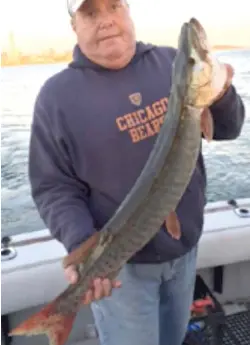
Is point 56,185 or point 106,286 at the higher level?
point 56,185

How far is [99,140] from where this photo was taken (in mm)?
1553

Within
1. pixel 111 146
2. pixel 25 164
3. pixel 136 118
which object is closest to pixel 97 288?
pixel 111 146

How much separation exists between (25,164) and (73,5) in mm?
4271

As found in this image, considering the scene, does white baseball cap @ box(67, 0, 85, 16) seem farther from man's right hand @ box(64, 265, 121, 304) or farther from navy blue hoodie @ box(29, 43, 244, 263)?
man's right hand @ box(64, 265, 121, 304)

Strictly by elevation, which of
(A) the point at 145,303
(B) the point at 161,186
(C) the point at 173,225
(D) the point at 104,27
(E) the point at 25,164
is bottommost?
(E) the point at 25,164

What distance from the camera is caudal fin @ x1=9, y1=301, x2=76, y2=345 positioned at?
147 cm

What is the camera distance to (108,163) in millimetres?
1558

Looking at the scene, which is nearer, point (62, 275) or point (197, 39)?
point (197, 39)

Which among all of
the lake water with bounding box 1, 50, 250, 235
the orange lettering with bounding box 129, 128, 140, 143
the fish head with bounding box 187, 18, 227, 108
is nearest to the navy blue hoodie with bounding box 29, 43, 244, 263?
the orange lettering with bounding box 129, 128, 140, 143

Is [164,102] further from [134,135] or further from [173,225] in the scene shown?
[173,225]

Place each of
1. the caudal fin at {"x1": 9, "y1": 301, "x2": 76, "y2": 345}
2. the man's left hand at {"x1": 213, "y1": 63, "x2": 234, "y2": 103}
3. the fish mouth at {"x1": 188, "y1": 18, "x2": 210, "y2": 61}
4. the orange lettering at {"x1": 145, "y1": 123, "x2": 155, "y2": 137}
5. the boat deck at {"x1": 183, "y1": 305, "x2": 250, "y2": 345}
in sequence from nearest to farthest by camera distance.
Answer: the fish mouth at {"x1": 188, "y1": 18, "x2": 210, "y2": 61} < the man's left hand at {"x1": 213, "y1": 63, "x2": 234, "y2": 103} < the caudal fin at {"x1": 9, "y1": 301, "x2": 76, "y2": 345} < the orange lettering at {"x1": 145, "y1": 123, "x2": 155, "y2": 137} < the boat deck at {"x1": 183, "y1": 305, "x2": 250, "y2": 345}

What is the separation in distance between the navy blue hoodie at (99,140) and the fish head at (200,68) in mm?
225

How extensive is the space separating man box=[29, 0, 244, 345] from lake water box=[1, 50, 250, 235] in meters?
2.45

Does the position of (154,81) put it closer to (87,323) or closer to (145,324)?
(145,324)
